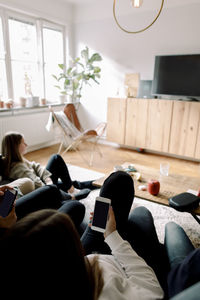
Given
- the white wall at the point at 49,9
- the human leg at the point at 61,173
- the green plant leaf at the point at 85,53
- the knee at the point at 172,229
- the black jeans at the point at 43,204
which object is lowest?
the human leg at the point at 61,173

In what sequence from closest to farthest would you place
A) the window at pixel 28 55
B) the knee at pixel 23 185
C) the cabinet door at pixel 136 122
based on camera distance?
the knee at pixel 23 185
the window at pixel 28 55
the cabinet door at pixel 136 122

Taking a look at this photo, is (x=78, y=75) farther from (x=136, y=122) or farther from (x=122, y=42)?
(x=136, y=122)

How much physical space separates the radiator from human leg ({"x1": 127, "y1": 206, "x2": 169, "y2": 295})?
9.24 ft

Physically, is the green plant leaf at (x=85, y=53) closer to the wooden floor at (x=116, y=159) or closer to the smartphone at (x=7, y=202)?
the wooden floor at (x=116, y=159)

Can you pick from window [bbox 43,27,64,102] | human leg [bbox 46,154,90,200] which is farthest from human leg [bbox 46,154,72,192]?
window [bbox 43,27,64,102]

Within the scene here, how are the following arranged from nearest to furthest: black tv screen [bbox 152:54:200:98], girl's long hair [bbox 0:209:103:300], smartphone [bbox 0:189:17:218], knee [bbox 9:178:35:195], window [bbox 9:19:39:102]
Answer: girl's long hair [bbox 0:209:103:300] < smartphone [bbox 0:189:17:218] < knee [bbox 9:178:35:195] < black tv screen [bbox 152:54:200:98] < window [bbox 9:19:39:102]

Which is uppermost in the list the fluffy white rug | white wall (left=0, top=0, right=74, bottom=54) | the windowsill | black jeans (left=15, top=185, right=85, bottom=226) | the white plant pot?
white wall (left=0, top=0, right=74, bottom=54)

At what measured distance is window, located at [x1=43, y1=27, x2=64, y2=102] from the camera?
4245mm

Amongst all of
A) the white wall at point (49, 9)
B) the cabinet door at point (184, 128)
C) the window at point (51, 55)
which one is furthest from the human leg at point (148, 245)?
the window at point (51, 55)

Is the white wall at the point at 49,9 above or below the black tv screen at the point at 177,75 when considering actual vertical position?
above

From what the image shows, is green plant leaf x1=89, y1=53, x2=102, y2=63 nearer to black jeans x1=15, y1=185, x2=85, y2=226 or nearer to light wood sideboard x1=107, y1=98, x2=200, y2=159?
light wood sideboard x1=107, y1=98, x2=200, y2=159

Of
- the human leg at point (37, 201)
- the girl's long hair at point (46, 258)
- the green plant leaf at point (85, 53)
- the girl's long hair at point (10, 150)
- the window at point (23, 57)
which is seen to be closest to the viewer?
the girl's long hair at point (46, 258)

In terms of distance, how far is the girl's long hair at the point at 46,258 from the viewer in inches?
18.3

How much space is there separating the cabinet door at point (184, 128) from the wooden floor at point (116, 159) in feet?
0.77
